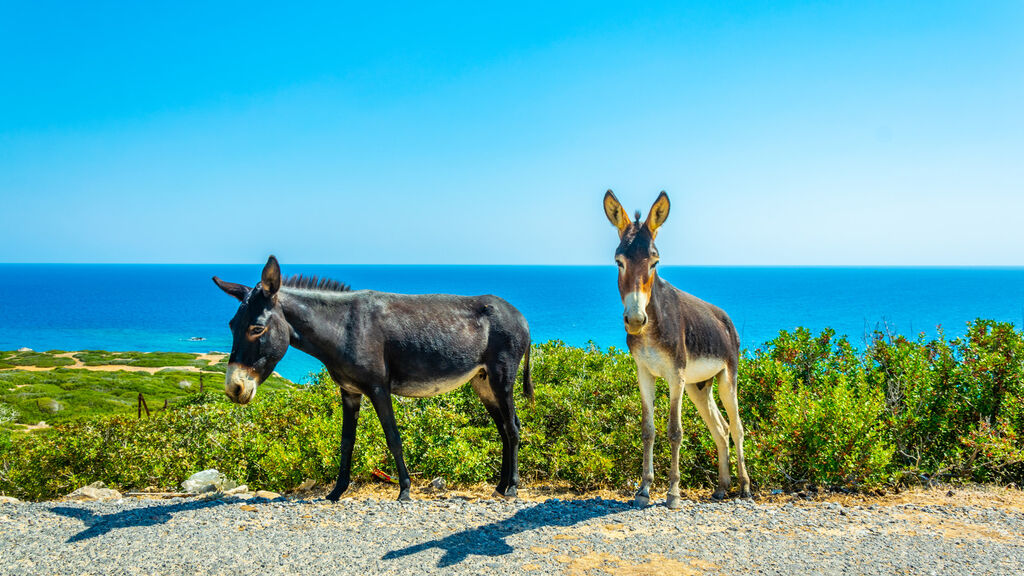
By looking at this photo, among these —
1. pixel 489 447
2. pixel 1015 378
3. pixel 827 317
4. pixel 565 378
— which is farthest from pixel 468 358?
pixel 827 317

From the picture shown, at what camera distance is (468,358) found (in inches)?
307

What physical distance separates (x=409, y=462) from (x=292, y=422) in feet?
9.48

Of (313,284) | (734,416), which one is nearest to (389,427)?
(313,284)

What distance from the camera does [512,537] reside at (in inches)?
236

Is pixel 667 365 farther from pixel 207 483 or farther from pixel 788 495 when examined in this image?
pixel 207 483

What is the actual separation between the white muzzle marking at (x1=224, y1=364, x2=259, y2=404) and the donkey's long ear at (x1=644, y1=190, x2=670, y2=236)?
4.66 metres

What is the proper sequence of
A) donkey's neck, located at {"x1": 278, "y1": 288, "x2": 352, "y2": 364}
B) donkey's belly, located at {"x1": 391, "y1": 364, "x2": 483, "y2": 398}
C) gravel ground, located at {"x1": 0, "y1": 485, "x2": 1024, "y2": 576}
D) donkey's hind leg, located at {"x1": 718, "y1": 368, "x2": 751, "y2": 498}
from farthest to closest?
donkey's belly, located at {"x1": 391, "y1": 364, "x2": 483, "y2": 398}
donkey's hind leg, located at {"x1": 718, "y1": 368, "x2": 751, "y2": 498}
donkey's neck, located at {"x1": 278, "y1": 288, "x2": 352, "y2": 364}
gravel ground, located at {"x1": 0, "y1": 485, "x2": 1024, "y2": 576}

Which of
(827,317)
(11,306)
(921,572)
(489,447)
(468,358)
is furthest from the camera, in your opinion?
(11,306)

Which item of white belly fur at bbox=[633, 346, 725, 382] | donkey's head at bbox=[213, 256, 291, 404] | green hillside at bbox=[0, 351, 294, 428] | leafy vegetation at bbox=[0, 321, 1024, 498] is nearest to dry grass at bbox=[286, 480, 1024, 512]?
leafy vegetation at bbox=[0, 321, 1024, 498]

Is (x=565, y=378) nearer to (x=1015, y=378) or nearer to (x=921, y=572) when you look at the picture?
(x=1015, y=378)

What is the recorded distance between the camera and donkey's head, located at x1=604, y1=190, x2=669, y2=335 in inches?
232

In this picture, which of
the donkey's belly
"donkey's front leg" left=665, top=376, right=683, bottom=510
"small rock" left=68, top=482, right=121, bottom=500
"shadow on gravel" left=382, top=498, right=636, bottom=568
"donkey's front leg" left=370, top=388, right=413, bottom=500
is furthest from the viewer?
"small rock" left=68, top=482, right=121, bottom=500

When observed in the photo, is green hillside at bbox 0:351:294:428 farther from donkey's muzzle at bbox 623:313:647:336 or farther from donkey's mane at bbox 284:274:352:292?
donkey's muzzle at bbox 623:313:647:336

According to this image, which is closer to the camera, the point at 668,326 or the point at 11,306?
the point at 668,326
